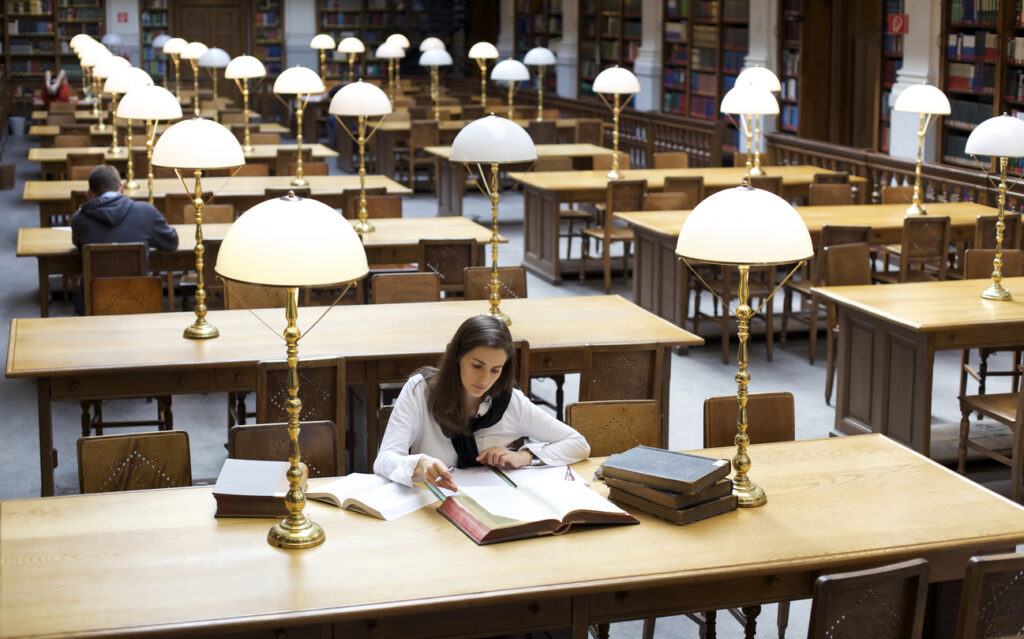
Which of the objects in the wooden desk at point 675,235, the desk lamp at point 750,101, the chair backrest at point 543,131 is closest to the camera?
the wooden desk at point 675,235

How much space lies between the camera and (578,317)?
5398 millimetres

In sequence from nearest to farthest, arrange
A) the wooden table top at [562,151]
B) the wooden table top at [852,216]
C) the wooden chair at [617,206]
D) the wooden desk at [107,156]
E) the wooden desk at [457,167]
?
the wooden table top at [852,216] → the wooden chair at [617,206] → the wooden desk at [107,156] → the wooden table top at [562,151] → the wooden desk at [457,167]

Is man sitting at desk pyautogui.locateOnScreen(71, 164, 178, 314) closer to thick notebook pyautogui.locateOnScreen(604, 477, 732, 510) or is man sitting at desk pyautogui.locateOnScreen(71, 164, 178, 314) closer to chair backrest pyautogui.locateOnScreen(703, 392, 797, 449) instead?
chair backrest pyautogui.locateOnScreen(703, 392, 797, 449)

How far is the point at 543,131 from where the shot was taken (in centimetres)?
1304

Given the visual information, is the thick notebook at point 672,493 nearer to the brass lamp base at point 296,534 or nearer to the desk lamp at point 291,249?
the brass lamp base at point 296,534

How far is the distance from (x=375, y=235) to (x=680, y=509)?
173 inches

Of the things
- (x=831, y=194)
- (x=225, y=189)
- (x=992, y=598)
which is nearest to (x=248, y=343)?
(x=992, y=598)

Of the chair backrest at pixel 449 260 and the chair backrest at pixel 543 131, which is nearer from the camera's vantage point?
the chair backrest at pixel 449 260

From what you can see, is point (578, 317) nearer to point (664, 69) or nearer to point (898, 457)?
point (898, 457)

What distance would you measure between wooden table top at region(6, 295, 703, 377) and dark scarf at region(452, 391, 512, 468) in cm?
122

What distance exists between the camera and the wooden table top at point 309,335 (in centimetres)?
464

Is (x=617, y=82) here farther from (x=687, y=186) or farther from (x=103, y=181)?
(x=103, y=181)

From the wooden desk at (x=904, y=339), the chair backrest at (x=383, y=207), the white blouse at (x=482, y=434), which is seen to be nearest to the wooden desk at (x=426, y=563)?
the white blouse at (x=482, y=434)

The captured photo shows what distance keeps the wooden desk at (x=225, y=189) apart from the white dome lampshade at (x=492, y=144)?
3794mm
